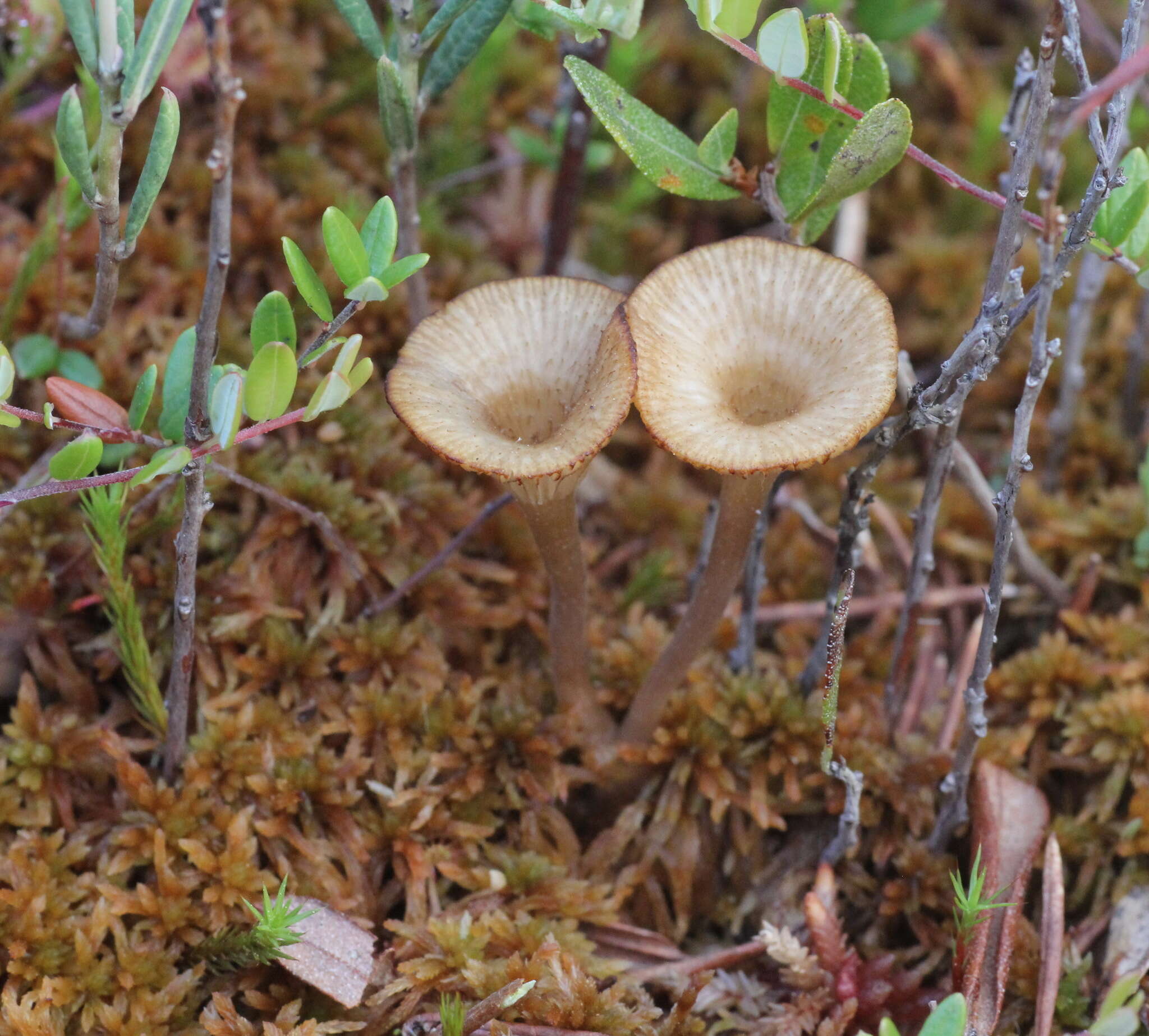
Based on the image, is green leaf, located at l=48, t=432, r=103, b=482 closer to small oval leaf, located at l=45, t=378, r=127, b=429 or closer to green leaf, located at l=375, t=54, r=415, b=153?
small oval leaf, located at l=45, t=378, r=127, b=429

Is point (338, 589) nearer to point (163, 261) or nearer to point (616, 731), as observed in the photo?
point (616, 731)

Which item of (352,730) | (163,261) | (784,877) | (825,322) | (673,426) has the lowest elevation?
(784,877)

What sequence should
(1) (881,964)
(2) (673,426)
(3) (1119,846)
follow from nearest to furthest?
(2) (673,426) → (1) (881,964) → (3) (1119,846)

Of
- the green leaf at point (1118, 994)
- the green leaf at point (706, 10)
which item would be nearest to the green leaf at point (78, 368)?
the green leaf at point (706, 10)

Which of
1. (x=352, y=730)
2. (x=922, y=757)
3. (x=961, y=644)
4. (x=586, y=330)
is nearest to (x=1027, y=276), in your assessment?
(x=961, y=644)

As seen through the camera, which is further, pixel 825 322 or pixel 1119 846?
pixel 1119 846

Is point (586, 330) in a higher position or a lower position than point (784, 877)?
higher

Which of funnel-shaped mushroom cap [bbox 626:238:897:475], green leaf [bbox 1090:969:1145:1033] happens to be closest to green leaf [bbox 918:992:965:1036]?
green leaf [bbox 1090:969:1145:1033]
